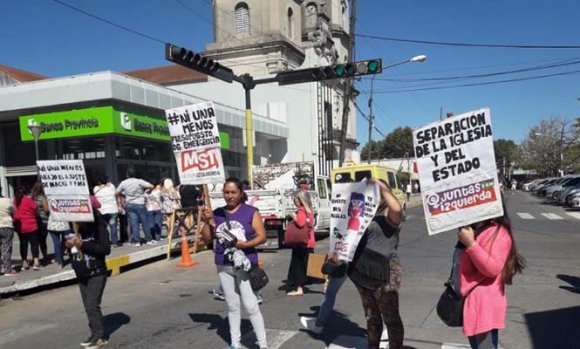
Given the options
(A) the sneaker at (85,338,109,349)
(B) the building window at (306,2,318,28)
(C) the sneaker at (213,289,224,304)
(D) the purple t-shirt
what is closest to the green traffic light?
(C) the sneaker at (213,289,224,304)

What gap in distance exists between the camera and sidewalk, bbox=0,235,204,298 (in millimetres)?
8930

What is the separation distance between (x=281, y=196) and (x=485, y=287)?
35.1 feet

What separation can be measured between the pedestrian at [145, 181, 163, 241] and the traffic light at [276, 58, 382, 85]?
581 centimetres

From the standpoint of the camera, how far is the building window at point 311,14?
184 feet

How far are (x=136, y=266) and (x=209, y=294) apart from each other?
392 cm

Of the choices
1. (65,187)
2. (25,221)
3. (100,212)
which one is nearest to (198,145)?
(65,187)

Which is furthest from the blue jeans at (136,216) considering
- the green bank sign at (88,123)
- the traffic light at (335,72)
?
the traffic light at (335,72)

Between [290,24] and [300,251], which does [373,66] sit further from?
[290,24]

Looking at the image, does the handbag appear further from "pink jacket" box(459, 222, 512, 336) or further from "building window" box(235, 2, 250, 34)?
"building window" box(235, 2, 250, 34)

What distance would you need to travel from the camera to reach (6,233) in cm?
967

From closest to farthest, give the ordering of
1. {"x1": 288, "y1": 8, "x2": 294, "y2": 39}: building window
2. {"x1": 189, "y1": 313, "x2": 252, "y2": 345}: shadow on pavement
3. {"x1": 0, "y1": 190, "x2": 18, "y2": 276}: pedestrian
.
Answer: {"x1": 189, "y1": 313, "x2": 252, "y2": 345}: shadow on pavement, {"x1": 0, "y1": 190, "x2": 18, "y2": 276}: pedestrian, {"x1": 288, "y1": 8, "x2": 294, "y2": 39}: building window

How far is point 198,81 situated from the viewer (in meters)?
44.9

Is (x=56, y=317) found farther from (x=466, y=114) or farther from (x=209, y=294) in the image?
(x=466, y=114)

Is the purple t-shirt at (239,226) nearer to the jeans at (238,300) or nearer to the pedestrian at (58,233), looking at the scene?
the jeans at (238,300)
